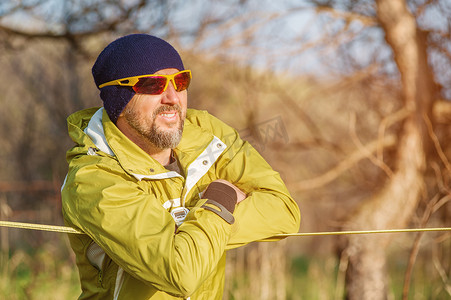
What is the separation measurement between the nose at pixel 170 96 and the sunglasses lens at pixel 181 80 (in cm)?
3

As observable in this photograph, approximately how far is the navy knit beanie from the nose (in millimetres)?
88

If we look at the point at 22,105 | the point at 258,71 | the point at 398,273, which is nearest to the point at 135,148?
the point at 258,71

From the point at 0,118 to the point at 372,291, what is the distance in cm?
550

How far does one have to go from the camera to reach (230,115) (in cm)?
595

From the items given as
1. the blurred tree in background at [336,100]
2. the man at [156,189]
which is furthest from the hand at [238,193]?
the blurred tree in background at [336,100]

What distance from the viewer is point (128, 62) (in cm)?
193

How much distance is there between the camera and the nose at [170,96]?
192 cm

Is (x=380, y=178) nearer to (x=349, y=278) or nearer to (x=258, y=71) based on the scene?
(x=349, y=278)

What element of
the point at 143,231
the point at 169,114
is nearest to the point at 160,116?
the point at 169,114

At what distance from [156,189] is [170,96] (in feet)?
1.21

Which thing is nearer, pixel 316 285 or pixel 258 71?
pixel 316 285

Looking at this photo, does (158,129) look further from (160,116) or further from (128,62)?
(128,62)

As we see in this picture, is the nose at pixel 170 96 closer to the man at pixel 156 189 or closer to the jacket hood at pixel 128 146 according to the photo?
the man at pixel 156 189

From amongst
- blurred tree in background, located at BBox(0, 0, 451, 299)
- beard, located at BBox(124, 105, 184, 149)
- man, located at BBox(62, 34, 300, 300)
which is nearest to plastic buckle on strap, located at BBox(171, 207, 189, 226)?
man, located at BBox(62, 34, 300, 300)
